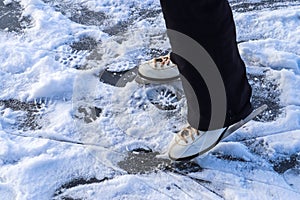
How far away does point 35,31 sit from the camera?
6.45 feet

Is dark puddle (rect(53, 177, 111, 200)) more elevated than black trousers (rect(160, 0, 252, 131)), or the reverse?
black trousers (rect(160, 0, 252, 131))

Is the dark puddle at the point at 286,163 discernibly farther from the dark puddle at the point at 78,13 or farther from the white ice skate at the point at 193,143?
the dark puddle at the point at 78,13

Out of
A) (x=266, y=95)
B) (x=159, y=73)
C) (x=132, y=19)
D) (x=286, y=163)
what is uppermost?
(x=132, y=19)

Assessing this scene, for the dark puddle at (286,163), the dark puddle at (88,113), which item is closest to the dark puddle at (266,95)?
the dark puddle at (286,163)

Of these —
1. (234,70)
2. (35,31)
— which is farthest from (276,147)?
(35,31)

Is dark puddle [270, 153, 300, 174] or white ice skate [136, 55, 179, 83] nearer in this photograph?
dark puddle [270, 153, 300, 174]

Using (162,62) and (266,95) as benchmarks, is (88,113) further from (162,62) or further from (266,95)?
(266,95)

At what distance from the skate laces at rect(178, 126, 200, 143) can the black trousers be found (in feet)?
0.08

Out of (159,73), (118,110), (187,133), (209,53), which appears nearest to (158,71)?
(159,73)

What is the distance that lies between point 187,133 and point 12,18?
3.24 ft

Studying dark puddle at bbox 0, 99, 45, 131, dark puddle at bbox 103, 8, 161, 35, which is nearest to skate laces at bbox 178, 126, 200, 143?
dark puddle at bbox 0, 99, 45, 131

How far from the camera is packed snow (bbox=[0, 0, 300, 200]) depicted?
1.41 m

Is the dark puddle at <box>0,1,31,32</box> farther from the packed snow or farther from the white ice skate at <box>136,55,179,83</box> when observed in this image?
the white ice skate at <box>136,55,179,83</box>

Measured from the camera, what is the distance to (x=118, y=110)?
1.64 m
